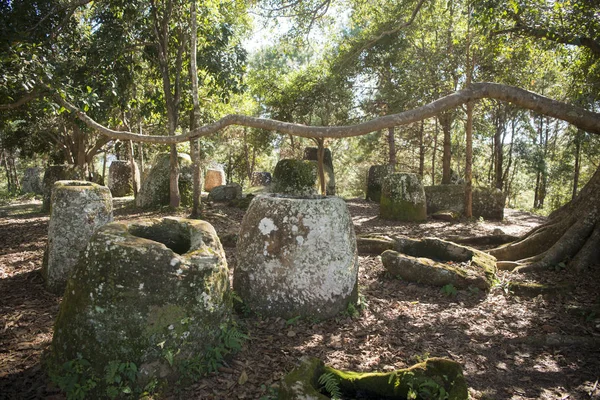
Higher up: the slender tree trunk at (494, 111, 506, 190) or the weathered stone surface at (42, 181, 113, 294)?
the slender tree trunk at (494, 111, 506, 190)

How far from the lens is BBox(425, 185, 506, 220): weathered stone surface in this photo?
12.5m

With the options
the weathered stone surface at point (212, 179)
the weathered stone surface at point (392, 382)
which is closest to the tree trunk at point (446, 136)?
the weathered stone surface at point (212, 179)

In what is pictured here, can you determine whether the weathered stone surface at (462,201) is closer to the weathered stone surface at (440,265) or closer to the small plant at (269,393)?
the weathered stone surface at (440,265)

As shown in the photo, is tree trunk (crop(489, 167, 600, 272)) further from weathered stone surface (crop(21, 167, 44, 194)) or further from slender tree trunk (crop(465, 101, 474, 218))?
weathered stone surface (crop(21, 167, 44, 194))

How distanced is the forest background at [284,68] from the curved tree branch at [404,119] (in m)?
2.34

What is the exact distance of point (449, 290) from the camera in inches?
201

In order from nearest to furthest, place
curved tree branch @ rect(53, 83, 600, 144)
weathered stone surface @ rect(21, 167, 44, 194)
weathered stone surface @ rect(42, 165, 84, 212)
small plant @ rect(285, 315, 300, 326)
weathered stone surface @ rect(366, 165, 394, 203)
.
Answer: curved tree branch @ rect(53, 83, 600, 144) < small plant @ rect(285, 315, 300, 326) < weathered stone surface @ rect(42, 165, 84, 212) < weathered stone surface @ rect(366, 165, 394, 203) < weathered stone surface @ rect(21, 167, 44, 194)

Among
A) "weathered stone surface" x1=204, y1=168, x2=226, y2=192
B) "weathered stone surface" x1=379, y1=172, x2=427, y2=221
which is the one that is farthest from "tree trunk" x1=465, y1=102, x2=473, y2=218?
"weathered stone surface" x1=204, y1=168, x2=226, y2=192

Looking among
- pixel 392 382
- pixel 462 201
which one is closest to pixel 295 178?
pixel 462 201

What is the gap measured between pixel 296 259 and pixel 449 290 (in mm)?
2452

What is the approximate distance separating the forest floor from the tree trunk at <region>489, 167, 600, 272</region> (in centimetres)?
26

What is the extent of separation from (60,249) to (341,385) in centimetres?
456

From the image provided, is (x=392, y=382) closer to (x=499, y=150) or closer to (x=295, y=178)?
(x=295, y=178)

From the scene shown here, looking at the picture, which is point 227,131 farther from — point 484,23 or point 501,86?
point 501,86
